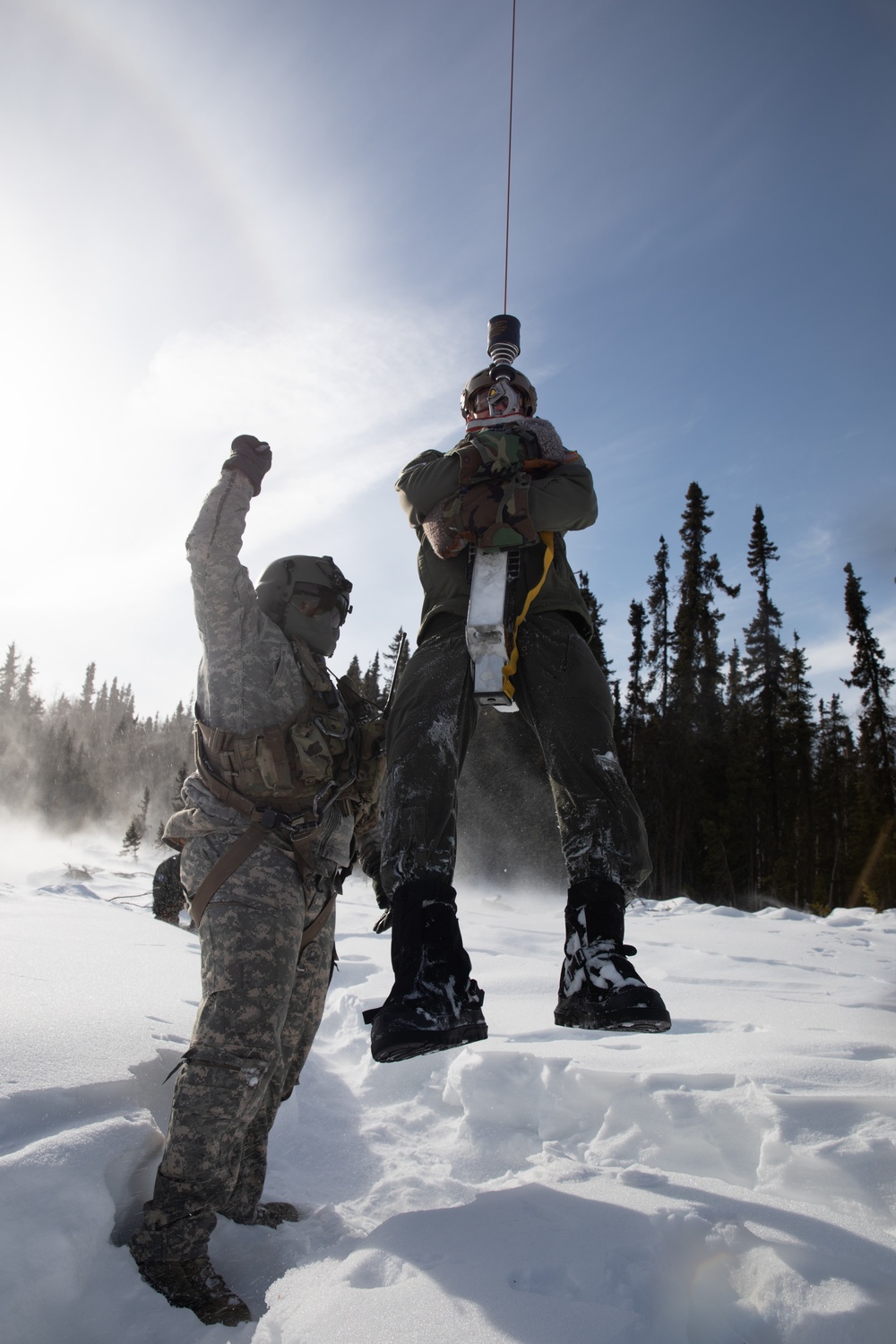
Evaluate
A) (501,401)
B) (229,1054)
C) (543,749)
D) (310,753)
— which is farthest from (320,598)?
(229,1054)

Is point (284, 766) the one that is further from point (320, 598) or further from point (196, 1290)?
point (196, 1290)

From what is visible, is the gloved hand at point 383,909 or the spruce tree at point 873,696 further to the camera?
the spruce tree at point 873,696

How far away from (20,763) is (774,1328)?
79690mm

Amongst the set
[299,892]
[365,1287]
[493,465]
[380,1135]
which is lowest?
[380,1135]

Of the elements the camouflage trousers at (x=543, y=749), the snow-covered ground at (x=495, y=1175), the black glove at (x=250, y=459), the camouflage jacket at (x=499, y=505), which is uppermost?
the black glove at (x=250, y=459)

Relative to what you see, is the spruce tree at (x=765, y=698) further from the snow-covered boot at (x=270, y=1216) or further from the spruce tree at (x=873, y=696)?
the snow-covered boot at (x=270, y=1216)

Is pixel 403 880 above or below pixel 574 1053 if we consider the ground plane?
above

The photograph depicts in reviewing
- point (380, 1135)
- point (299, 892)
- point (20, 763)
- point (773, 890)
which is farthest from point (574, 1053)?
point (20, 763)

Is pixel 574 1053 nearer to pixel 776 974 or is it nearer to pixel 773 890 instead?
pixel 776 974

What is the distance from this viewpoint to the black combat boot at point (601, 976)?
189 centimetres

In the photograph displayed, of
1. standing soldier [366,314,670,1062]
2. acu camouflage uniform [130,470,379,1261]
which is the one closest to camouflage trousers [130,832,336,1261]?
acu camouflage uniform [130,470,379,1261]

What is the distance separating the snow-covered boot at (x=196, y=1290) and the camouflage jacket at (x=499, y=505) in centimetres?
226

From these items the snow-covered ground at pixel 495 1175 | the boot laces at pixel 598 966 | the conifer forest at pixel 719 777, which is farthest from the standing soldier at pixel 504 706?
the conifer forest at pixel 719 777

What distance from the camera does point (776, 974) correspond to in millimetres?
6613
